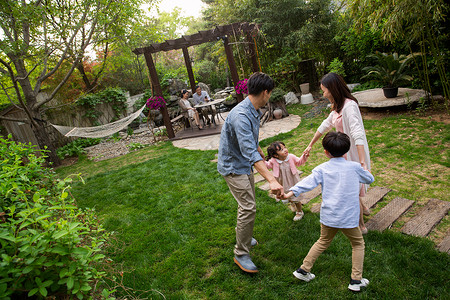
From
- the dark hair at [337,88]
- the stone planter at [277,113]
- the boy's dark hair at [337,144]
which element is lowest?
the stone planter at [277,113]

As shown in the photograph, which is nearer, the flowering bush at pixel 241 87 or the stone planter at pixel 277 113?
the flowering bush at pixel 241 87

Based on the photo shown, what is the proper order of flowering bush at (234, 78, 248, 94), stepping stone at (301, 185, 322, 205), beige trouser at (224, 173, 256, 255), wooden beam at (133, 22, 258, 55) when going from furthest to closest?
flowering bush at (234, 78, 248, 94)
wooden beam at (133, 22, 258, 55)
stepping stone at (301, 185, 322, 205)
beige trouser at (224, 173, 256, 255)

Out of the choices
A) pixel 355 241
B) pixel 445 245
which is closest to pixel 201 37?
pixel 355 241

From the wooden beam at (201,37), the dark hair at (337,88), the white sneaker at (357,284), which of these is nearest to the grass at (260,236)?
the white sneaker at (357,284)

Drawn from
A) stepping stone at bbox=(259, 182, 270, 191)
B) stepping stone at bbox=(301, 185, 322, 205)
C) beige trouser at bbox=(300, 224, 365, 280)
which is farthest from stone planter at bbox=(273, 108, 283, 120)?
beige trouser at bbox=(300, 224, 365, 280)

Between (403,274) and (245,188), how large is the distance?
126 cm

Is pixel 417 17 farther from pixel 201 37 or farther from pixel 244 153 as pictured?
pixel 244 153

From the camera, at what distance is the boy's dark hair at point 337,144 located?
1696 millimetres

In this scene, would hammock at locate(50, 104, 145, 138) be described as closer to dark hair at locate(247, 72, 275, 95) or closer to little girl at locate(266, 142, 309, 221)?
little girl at locate(266, 142, 309, 221)

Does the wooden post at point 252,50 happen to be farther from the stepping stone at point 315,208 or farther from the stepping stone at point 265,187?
the stepping stone at point 315,208

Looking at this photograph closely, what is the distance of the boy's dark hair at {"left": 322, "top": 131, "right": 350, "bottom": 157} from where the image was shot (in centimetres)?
170

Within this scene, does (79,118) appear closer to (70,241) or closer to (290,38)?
(290,38)

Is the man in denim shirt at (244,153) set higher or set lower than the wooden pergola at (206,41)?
lower

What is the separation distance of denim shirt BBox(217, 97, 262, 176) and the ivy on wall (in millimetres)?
9227
